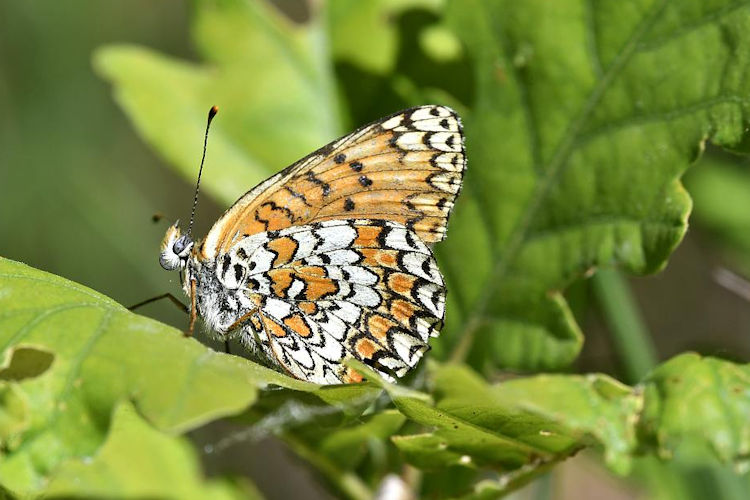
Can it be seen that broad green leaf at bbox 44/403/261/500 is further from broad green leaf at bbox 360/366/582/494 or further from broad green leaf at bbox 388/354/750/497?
broad green leaf at bbox 388/354/750/497

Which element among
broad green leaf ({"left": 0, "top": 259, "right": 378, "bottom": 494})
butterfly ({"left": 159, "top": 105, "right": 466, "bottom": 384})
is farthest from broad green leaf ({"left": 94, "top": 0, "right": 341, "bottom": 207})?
broad green leaf ({"left": 0, "top": 259, "right": 378, "bottom": 494})

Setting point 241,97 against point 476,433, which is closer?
point 476,433

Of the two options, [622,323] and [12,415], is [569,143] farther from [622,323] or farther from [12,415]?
[12,415]

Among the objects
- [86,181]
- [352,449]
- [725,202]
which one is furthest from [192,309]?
[86,181]

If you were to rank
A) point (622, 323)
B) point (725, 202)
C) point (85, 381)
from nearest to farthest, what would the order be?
point (85, 381)
point (622, 323)
point (725, 202)

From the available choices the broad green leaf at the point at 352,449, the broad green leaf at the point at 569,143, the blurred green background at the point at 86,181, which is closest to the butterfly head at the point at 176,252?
the broad green leaf at the point at 352,449

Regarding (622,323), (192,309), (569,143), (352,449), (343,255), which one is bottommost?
(352,449)

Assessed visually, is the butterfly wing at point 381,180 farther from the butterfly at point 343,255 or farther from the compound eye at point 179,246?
the compound eye at point 179,246
